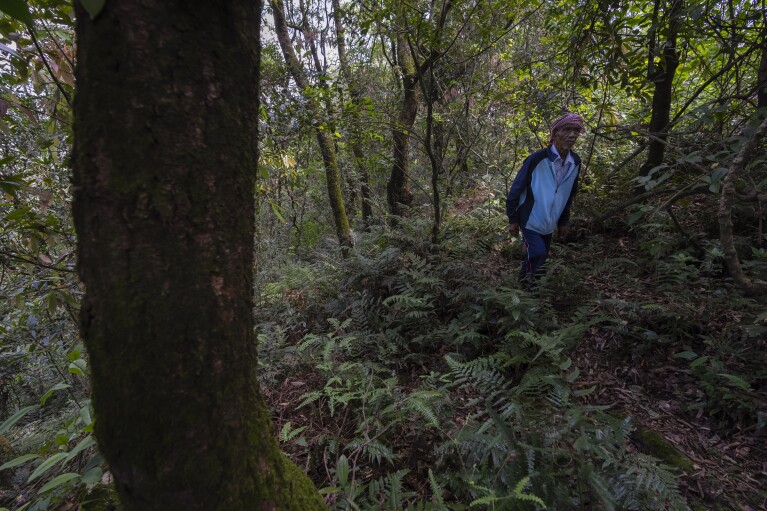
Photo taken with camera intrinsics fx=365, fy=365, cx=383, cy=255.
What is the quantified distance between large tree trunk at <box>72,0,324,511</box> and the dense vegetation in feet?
0.92

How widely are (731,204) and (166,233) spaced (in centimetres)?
360

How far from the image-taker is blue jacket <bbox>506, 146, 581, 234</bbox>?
4.05 m

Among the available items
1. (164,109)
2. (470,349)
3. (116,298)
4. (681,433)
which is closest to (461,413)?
(470,349)

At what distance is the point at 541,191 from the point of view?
13.3 feet

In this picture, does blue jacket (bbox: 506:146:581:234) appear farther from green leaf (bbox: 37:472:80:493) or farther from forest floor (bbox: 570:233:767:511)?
green leaf (bbox: 37:472:80:493)

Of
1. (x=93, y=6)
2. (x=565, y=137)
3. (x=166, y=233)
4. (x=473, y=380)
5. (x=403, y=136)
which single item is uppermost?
(x=403, y=136)

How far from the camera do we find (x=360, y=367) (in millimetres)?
3273

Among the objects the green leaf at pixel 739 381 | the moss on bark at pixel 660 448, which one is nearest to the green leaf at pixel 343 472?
the moss on bark at pixel 660 448

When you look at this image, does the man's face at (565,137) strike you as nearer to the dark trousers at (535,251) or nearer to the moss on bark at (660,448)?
the dark trousers at (535,251)

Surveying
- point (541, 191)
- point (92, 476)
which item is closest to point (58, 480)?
point (92, 476)

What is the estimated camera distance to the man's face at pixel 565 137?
12.7 ft

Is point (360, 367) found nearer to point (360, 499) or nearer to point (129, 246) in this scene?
point (360, 499)

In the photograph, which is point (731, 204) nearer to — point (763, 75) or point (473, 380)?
point (763, 75)

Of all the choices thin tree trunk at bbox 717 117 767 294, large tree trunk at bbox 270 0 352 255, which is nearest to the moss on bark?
thin tree trunk at bbox 717 117 767 294
